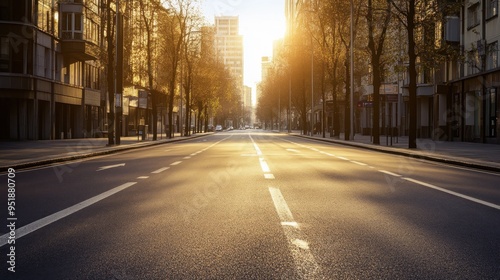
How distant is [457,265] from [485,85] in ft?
109

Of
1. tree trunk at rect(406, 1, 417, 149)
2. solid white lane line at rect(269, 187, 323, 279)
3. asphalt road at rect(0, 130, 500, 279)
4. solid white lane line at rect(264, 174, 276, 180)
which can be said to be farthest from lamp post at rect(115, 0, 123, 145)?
solid white lane line at rect(269, 187, 323, 279)

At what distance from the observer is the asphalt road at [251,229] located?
14.7 feet

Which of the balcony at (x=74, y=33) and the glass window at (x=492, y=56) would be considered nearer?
the glass window at (x=492, y=56)

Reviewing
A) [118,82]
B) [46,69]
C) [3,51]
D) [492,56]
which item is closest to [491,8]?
[492,56]

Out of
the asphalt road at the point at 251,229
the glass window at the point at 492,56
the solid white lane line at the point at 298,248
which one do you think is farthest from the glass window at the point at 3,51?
the solid white lane line at the point at 298,248

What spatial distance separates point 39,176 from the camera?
12.9 metres

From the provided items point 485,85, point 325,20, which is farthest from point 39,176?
point 325,20

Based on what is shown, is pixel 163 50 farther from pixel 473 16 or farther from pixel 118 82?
pixel 473 16

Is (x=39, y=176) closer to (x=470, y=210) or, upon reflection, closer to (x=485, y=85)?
(x=470, y=210)

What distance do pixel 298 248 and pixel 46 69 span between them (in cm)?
3802

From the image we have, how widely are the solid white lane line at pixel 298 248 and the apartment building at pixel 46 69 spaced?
30487mm

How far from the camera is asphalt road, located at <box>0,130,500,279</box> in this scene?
4.49 meters

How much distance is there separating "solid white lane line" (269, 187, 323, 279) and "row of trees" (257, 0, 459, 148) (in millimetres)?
20864

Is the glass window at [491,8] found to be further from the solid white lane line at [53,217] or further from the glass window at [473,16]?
the solid white lane line at [53,217]
